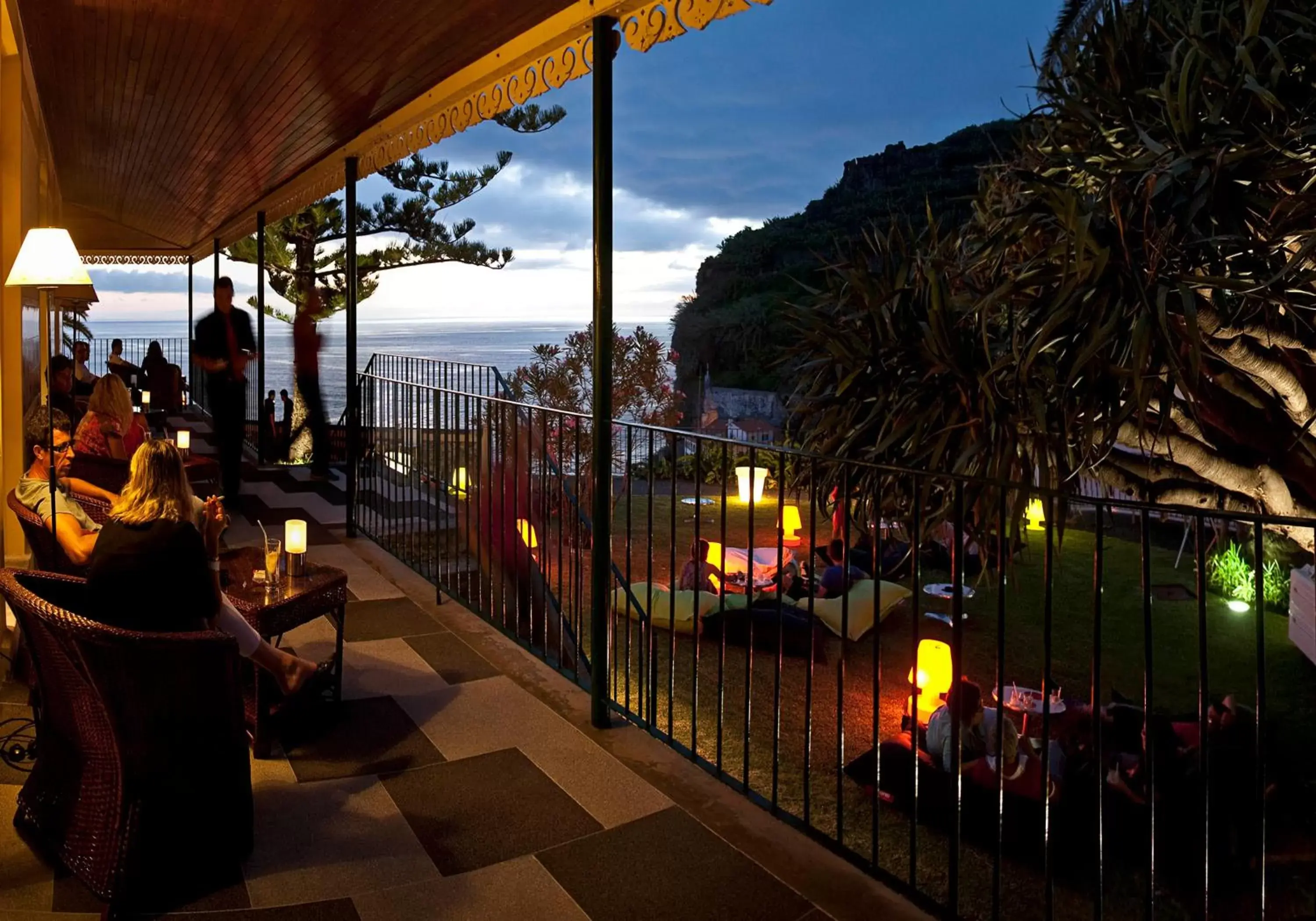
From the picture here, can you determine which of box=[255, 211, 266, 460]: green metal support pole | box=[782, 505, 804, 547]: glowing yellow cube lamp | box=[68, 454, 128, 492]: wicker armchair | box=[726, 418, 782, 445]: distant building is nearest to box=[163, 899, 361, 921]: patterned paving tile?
box=[68, 454, 128, 492]: wicker armchair

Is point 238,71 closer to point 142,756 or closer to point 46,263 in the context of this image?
point 46,263

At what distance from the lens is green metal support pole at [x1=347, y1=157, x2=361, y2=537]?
255 inches

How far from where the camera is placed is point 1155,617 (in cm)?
843

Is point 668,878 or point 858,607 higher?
point 668,878

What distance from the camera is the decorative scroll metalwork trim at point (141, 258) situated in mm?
17766

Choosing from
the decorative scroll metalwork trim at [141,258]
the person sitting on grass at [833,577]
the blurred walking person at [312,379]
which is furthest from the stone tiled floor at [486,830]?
the decorative scroll metalwork trim at [141,258]

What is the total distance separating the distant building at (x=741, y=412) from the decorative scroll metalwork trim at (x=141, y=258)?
10.00m

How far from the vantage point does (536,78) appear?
4.26 m

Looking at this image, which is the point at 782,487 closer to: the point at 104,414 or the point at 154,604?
the point at 154,604

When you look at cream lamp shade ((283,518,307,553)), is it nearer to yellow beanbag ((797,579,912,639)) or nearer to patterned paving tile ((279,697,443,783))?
patterned paving tile ((279,697,443,783))

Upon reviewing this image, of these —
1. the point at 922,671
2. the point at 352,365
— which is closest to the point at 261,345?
the point at 352,365

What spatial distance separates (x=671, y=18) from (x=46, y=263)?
2413 millimetres

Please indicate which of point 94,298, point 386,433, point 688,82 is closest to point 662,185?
point 688,82

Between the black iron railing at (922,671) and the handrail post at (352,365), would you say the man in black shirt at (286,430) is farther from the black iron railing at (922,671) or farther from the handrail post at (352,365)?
the handrail post at (352,365)
